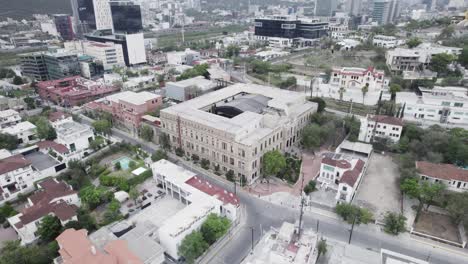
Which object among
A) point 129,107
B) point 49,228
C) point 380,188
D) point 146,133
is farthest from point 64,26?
point 380,188

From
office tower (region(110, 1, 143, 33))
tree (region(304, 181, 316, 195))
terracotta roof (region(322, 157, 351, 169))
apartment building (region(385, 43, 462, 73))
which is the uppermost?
office tower (region(110, 1, 143, 33))

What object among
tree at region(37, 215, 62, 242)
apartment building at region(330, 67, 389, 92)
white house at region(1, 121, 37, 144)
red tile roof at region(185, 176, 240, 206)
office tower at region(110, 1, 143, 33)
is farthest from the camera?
office tower at region(110, 1, 143, 33)

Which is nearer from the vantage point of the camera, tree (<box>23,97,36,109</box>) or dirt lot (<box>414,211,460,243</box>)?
dirt lot (<box>414,211,460,243</box>)

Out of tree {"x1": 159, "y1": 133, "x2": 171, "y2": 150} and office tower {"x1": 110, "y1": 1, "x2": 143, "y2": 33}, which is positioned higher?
office tower {"x1": 110, "y1": 1, "x2": 143, "y2": 33}

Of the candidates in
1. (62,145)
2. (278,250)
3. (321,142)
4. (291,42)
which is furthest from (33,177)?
(291,42)

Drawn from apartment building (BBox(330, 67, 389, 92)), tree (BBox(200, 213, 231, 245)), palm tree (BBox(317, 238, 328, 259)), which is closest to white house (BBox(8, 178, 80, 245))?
tree (BBox(200, 213, 231, 245))

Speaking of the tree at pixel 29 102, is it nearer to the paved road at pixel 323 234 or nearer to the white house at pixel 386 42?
the paved road at pixel 323 234

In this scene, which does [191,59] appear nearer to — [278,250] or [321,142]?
[321,142]

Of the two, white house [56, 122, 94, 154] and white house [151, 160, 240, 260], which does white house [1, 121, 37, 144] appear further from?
white house [151, 160, 240, 260]
